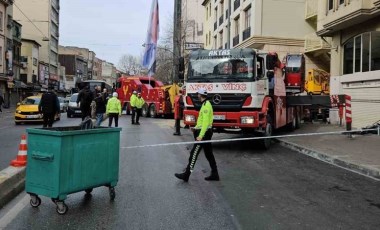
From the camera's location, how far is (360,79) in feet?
66.5

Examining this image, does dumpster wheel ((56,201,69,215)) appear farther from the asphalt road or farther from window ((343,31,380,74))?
window ((343,31,380,74))

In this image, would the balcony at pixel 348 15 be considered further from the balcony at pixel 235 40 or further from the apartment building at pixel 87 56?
the apartment building at pixel 87 56

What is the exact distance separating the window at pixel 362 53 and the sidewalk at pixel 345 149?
13.4ft

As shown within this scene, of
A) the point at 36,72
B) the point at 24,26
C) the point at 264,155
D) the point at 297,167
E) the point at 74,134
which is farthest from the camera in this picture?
the point at 24,26

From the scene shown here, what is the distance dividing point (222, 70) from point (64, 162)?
8.41m

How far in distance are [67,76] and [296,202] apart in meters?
103

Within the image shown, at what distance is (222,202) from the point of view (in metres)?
7.19

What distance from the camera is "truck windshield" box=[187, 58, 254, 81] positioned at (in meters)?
13.7

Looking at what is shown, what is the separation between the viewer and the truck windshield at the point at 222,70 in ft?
45.1

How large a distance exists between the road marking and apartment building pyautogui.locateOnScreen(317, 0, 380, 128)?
14.7m

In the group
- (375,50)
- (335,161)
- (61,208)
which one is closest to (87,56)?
(375,50)

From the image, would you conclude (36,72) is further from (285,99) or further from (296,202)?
(296,202)

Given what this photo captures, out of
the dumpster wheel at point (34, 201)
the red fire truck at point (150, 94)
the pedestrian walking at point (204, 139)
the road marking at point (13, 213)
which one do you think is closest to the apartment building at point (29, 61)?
the red fire truck at point (150, 94)

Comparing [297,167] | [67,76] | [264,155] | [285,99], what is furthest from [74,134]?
[67,76]
